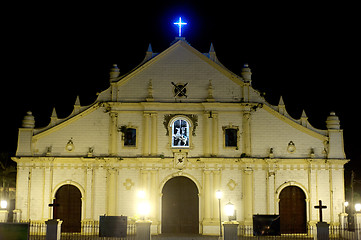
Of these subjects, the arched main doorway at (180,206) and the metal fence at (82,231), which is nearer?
the metal fence at (82,231)

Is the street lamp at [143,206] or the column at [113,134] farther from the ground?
the column at [113,134]

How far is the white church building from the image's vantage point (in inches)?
1287

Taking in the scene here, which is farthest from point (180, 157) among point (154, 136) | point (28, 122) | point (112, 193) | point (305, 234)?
point (28, 122)

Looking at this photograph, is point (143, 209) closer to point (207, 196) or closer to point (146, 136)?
point (207, 196)

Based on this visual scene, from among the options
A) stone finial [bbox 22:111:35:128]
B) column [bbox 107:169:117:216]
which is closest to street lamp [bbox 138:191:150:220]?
column [bbox 107:169:117:216]

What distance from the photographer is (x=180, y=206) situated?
33062 mm

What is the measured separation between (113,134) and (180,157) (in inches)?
185

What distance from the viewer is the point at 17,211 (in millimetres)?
32188

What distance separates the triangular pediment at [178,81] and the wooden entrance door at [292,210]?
278 inches

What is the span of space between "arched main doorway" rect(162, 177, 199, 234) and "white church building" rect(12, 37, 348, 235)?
0.21 ft

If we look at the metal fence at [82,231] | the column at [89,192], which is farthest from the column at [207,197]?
the column at [89,192]

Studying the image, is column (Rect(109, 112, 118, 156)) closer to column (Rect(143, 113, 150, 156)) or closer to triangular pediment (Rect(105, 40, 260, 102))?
triangular pediment (Rect(105, 40, 260, 102))

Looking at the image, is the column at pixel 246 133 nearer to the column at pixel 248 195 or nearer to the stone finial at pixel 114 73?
the column at pixel 248 195

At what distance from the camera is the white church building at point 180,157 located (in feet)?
107
